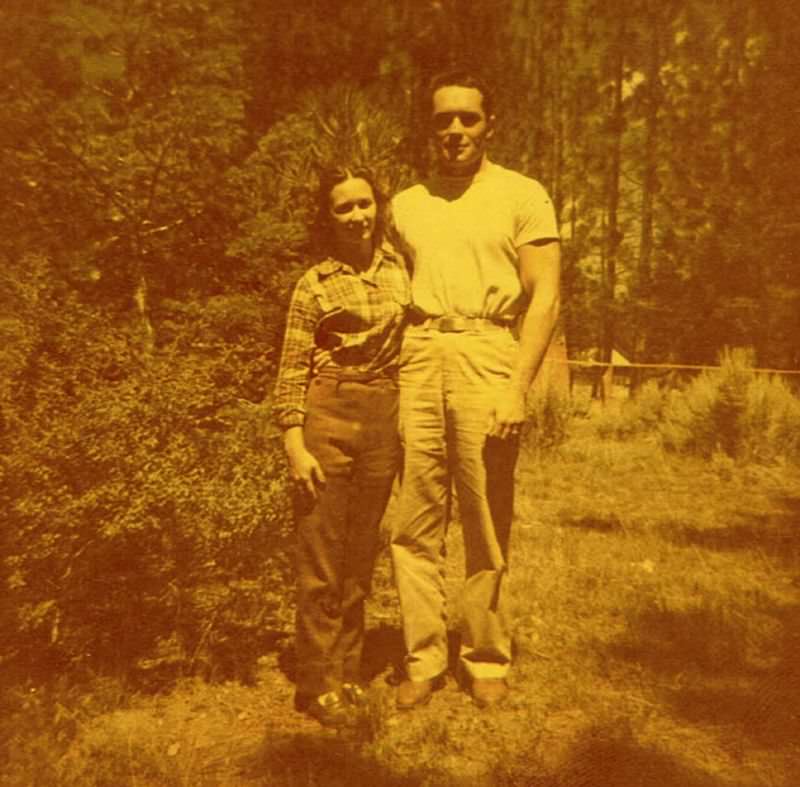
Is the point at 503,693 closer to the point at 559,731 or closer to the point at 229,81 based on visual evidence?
the point at 559,731

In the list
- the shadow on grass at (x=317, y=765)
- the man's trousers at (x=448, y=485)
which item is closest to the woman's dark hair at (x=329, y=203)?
the man's trousers at (x=448, y=485)

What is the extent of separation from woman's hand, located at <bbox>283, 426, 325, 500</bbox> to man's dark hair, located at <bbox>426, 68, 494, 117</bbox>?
4.26ft

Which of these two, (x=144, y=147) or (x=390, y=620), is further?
(x=390, y=620)

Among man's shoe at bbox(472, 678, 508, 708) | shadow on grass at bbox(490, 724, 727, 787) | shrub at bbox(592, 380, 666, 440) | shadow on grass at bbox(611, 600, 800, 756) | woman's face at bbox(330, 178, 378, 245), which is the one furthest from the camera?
shrub at bbox(592, 380, 666, 440)

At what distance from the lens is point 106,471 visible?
334 centimetres

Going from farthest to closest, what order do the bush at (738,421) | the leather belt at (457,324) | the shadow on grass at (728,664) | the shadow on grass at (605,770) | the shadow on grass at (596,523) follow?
the bush at (738,421) < the shadow on grass at (596,523) < the shadow on grass at (728,664) < the leather belt at (457,324) < the shadow on grass at (605,770)

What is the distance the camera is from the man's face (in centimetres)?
314

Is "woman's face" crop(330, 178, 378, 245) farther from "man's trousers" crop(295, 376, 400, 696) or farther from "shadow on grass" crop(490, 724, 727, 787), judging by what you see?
"shadow on grass" crop(490, 724, 727, 787)

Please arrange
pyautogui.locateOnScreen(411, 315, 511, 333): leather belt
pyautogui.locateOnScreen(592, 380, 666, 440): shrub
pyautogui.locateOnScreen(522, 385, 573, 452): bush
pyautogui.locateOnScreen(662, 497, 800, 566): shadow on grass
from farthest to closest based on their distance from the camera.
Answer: pyautogui.locateOnScreen(592, 380, 666, 440): shrub, pyautogui.locateOnScreen(522, 385, 573, 452): bush, pyautogui.locateOnScreen(662, 497, 800, 566): shadow on grass, pyautogui.locateOnScreen(411, 315, 511, 333): leather belt

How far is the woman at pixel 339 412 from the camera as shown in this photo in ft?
10.3

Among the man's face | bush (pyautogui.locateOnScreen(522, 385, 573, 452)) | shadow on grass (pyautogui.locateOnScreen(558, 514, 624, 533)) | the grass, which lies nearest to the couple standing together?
the man's face

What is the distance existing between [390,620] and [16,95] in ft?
9.79

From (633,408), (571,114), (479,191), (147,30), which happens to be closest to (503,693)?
(479,191)

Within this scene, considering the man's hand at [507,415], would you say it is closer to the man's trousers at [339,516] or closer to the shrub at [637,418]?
the man's trousers at [339,516]
